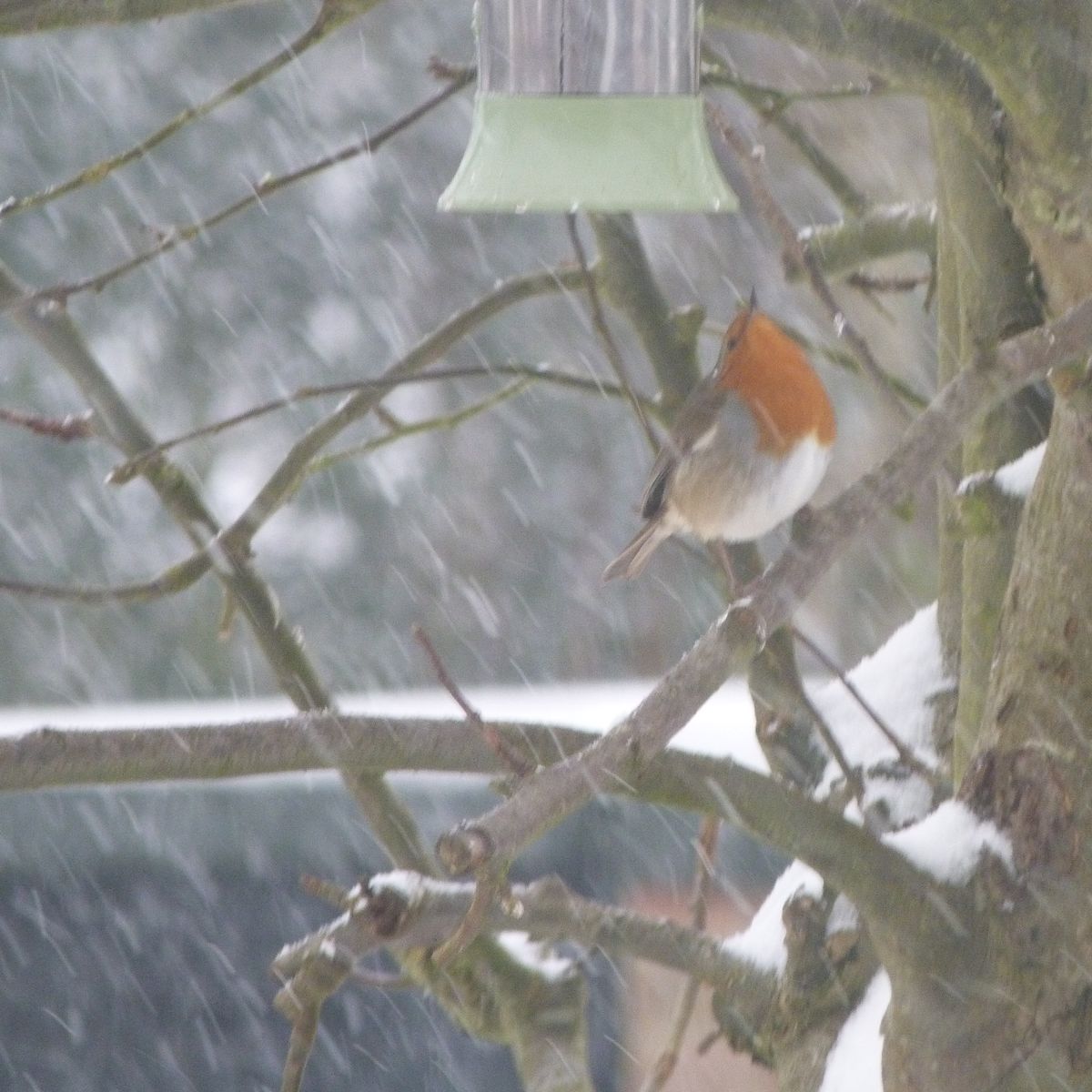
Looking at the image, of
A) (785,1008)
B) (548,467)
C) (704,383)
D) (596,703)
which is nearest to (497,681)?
(548,467)

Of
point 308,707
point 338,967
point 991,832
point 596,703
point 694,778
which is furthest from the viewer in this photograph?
point 596,703

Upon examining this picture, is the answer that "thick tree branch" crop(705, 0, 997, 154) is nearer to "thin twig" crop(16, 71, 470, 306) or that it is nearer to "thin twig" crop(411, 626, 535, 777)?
"thin twig" crop(16, 71, 470, 306)

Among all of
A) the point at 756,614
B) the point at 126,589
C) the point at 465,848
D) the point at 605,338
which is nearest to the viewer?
the point at 465,848

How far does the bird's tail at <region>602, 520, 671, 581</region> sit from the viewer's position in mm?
1936

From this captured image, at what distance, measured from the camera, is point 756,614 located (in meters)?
1.05

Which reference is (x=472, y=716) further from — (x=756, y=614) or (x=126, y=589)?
(x=126, y=589)

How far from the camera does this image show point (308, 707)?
1.75m

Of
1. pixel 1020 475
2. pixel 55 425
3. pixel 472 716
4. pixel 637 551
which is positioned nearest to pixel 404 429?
pixel 637 551

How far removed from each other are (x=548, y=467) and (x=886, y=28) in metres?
3.80

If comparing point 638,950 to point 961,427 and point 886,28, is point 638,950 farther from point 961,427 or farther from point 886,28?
point 886,28

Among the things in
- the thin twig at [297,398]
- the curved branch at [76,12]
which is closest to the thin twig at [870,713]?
the thin twig at [297,398]

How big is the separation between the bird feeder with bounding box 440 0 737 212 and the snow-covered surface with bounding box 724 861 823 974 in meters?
0.62

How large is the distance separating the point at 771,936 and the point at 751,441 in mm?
593

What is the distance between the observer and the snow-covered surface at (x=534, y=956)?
1758 millimetres
